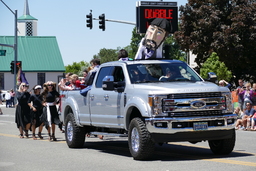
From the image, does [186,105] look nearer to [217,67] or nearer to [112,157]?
[112,157]

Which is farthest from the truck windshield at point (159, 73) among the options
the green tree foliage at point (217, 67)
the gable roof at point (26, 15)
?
the gable roof at point (26, 15)

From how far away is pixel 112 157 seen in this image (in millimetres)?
13031

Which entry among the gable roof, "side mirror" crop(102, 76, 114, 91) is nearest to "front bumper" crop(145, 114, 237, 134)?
"side mirror" crop(102, 76, 114, 91)

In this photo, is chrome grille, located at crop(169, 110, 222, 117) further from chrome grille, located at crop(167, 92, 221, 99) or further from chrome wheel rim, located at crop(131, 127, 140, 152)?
chrome wheel rim, located at crop(131, 127, 140, 152)

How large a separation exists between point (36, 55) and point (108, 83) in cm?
7535

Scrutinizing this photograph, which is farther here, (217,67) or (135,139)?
(217,67)

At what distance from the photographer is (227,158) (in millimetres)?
12055

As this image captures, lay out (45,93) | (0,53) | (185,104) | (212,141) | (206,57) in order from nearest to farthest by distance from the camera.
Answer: (185,104), (212,141), (45,93), (0,53), (206,57)

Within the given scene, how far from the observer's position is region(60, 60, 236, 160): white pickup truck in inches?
459

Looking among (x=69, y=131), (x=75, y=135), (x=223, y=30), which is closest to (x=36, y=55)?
(x=223, y=30)

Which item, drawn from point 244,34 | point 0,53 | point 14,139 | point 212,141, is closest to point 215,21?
point 244,34

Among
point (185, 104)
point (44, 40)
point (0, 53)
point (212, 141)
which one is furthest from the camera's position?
point (44, 40)

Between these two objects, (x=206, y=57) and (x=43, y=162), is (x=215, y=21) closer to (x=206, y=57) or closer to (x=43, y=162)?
(x=206, y=57)

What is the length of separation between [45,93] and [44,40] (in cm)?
7165
